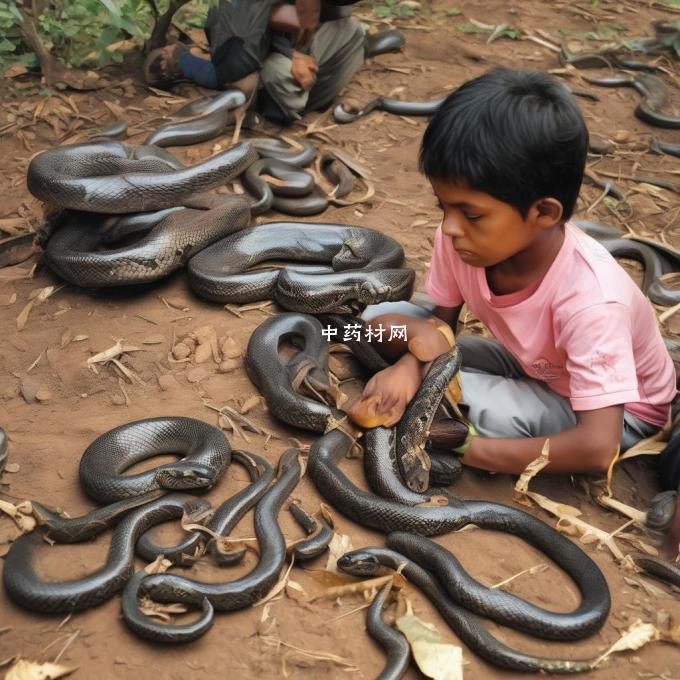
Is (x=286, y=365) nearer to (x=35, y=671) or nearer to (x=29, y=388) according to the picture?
(x=29, y=388)

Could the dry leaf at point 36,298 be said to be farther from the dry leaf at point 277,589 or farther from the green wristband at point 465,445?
the green wristband at point 465,445

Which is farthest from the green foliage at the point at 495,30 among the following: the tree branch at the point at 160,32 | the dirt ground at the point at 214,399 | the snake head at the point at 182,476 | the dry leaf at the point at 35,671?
the dry leaf at the point at 35,671

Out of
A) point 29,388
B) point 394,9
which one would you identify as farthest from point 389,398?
point 394,9

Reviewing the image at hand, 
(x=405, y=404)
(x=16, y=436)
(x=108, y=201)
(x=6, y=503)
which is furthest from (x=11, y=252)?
(x=405, y=404)

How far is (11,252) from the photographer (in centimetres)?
474

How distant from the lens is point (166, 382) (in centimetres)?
373

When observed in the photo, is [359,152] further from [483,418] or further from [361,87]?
[483,418]

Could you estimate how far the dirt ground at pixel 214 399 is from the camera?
96.2 inches

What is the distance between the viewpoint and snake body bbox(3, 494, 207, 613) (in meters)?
2.49

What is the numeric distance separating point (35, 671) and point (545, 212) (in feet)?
6.84

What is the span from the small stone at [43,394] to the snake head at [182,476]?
894 mm

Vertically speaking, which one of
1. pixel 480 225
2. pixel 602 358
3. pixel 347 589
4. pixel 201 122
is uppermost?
pixel 480 225

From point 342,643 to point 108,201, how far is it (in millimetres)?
2822

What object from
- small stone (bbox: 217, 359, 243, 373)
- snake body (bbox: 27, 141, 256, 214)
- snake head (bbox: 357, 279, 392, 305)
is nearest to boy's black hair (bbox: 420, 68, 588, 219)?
small stone (bbox: 217, 359, 243, 373)
